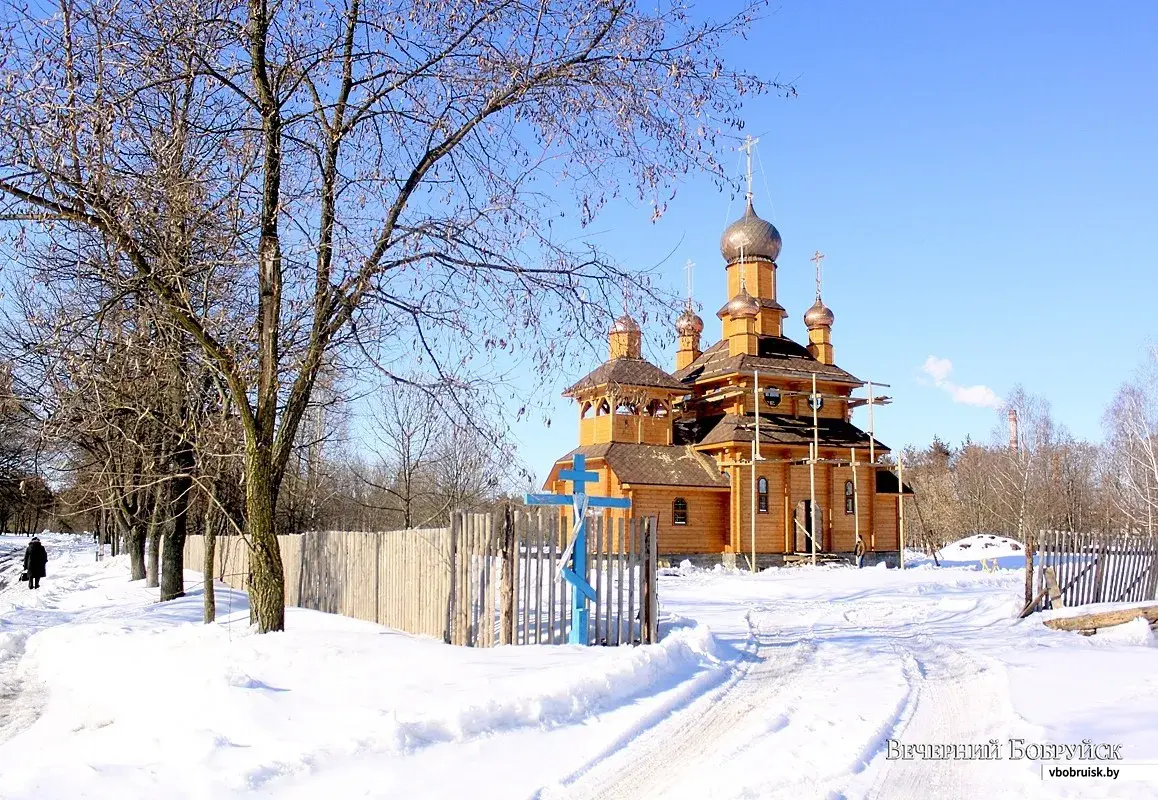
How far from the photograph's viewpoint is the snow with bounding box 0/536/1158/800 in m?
5.69

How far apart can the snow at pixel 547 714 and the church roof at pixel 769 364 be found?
2390 cm

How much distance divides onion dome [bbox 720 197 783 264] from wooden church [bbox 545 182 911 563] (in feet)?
7.45

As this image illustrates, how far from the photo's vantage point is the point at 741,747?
655 centimetres

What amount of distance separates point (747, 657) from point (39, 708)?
7.34m

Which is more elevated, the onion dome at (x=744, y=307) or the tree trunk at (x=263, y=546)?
the onion dome at (x=744, y=307)

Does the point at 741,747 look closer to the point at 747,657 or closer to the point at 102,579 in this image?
the point at 747,657

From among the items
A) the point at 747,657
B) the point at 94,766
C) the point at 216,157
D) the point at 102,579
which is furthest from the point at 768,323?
the point at 94,766

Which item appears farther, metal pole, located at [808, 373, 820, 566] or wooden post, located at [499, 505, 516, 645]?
metal pole, located at [808, 373, 820, 566]

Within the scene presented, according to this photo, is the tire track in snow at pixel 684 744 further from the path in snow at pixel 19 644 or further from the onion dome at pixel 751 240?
the onion dome at pixel 751 240

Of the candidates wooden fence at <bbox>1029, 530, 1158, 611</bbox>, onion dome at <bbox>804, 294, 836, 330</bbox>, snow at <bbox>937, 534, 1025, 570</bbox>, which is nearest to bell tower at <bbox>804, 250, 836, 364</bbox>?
onion dome at <bbox>804, 294, 836, 330</bbox>

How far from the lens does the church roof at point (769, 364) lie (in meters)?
36.0

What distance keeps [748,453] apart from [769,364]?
13.3 feet

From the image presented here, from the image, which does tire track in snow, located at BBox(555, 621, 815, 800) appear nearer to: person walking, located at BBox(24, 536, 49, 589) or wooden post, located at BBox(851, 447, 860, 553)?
person walking, located at BBox(24, 536, 49, 589)

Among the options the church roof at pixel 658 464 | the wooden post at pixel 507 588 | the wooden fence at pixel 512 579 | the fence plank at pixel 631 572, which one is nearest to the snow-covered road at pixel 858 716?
the fence plank at pixel 631 572
